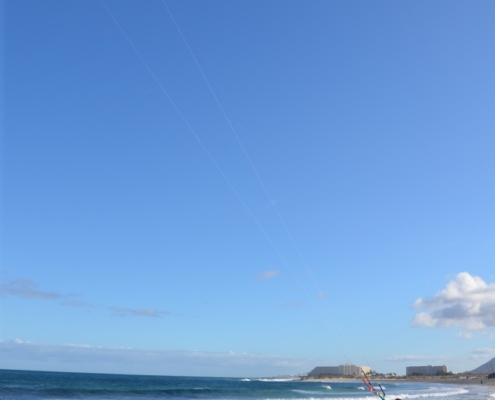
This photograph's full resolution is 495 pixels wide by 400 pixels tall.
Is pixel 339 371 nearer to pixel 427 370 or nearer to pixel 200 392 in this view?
pixel 427 370

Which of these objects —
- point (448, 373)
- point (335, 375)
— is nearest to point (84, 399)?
point (448, 373)

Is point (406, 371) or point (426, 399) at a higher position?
point (406, 371)

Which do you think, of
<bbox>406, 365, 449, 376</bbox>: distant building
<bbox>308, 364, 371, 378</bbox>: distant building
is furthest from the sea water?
<bbox>308, 364, 371, 378</bbox>: distant building

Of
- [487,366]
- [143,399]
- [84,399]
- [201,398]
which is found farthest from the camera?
[487,366]

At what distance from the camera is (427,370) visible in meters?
126

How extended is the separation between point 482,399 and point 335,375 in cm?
11559

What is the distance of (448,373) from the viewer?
404 ft

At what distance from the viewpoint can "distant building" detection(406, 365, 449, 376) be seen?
124 m

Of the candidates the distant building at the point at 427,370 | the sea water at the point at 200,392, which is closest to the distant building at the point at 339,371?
the distant building at the point at 427,370

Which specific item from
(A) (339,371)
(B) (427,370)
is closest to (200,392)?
(B) (427,370)

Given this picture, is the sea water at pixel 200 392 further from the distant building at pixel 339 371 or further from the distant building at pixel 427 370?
the distant building at pixel 339 371

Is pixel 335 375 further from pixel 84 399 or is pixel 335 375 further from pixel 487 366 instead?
pixel 84 399

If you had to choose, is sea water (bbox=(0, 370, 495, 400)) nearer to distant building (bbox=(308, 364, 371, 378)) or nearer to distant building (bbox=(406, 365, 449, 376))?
distant building (bbox=(406, 365, 449, 376))

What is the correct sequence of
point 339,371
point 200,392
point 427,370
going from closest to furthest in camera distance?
point 200,392, point 427,370, point 339,371
